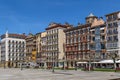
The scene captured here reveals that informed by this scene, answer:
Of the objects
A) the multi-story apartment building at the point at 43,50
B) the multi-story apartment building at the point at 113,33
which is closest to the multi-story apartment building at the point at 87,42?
the multi-story apartment building at the point at 113,33

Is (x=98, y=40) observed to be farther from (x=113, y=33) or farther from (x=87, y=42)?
(x=113, y=33)

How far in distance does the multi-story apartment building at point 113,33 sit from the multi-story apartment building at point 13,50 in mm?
79357

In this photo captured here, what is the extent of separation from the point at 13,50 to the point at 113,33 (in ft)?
276

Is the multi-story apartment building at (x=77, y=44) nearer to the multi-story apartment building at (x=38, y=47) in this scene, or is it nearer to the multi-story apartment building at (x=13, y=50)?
the multi-story apartment building at (x=38, y=47)

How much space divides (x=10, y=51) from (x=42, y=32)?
32.0 meters

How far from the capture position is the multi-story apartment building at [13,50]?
161250 millimetres

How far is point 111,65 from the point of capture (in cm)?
9044

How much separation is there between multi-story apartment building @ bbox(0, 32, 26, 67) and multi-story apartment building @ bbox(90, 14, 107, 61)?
2765 inches

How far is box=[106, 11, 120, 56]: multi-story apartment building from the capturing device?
300 feet

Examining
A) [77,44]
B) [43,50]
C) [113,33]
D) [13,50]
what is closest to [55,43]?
[43,50]

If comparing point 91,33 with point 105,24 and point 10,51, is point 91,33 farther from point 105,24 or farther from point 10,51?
point 10,51

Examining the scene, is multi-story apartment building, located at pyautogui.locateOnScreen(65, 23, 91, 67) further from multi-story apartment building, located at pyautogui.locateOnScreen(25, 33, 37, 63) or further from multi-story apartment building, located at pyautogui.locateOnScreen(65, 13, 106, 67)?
multi-story apartment building, located at pyautogui.locateOnScreen(25, 33, 37, 63)

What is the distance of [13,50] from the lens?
161750 mm

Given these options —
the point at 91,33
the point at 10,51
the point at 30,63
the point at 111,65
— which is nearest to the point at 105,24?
the point at 91,33
